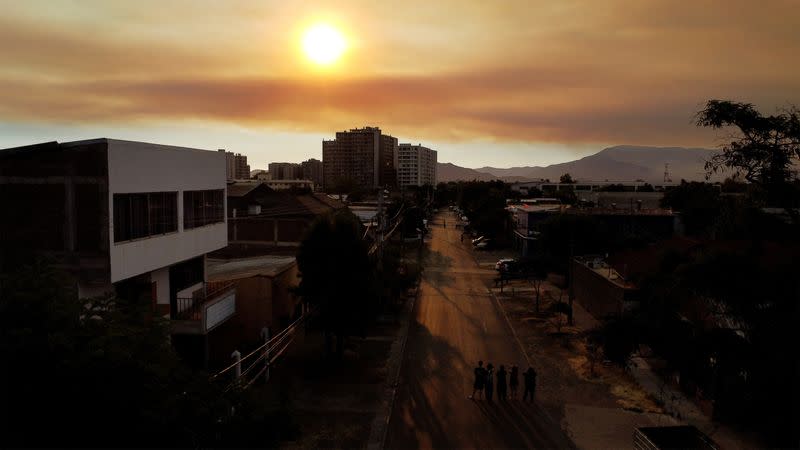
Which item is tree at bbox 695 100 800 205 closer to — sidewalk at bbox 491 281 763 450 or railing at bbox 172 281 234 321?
sidewalk at bbox 491 281 763 450

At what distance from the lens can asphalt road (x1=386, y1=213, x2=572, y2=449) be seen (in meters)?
13.8

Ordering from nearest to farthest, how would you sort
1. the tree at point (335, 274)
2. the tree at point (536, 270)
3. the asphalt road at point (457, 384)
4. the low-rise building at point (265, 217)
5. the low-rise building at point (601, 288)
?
the asphalt road at point (457, 384), the tree at point (335, 274), the low-rise building at point (601, 288), the low-rise building at point (265, 217), the tree at point (536, 270)

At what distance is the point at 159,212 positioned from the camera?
1473 cm

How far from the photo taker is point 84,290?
1252 centimetres

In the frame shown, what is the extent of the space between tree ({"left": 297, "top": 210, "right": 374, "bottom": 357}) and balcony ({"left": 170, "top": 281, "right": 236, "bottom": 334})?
236 cm

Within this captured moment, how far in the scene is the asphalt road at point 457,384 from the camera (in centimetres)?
1384

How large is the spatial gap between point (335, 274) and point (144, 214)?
618 cm

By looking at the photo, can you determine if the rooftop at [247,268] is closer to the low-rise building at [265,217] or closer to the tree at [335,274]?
the tree at [335,274]

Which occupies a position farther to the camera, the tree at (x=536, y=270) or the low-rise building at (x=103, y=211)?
the tree at (x=536, y=270)

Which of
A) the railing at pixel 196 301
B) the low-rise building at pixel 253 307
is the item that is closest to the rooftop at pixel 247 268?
the low-rise building at pixel 253 307

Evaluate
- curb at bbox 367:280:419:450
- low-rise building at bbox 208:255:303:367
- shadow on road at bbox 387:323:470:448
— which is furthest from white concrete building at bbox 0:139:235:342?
shadow on road at bbox 387:323:470:448

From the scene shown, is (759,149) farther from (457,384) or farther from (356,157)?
(356,157)

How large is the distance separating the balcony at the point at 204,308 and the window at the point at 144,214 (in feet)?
8.37

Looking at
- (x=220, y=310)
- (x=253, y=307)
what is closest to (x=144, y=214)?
(x=220, y=310)
